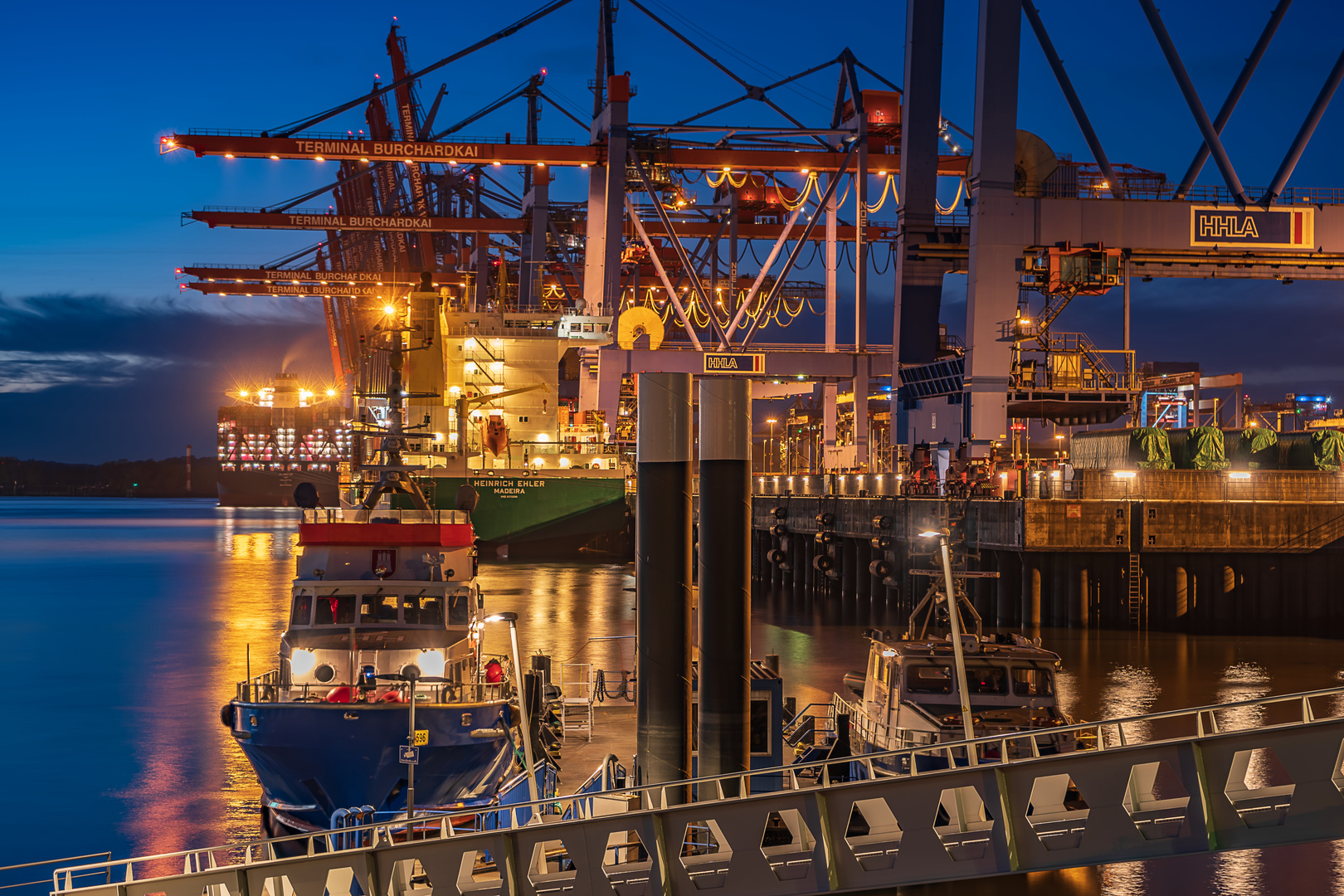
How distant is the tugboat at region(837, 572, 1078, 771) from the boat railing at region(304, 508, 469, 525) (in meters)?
8.35

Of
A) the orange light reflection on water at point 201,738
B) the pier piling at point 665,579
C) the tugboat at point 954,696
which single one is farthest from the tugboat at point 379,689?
the tugboat at point 954,696

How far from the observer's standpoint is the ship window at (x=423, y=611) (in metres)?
19.8

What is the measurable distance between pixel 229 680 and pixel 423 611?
2366 centimetres

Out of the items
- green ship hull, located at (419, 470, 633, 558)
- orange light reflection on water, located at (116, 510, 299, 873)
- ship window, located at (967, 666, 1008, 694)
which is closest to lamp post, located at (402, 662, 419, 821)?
orange light reflection on water, located at (116, 510, 299, 873)

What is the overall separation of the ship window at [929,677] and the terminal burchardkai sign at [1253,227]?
34922mm

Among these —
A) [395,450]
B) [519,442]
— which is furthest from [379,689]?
[519,442]

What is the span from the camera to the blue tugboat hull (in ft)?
56.7

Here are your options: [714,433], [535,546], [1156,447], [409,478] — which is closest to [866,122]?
[1156,447]

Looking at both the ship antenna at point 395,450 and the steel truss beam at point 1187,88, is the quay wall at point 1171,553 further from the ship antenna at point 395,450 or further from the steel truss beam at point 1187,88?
the ship antenna at point 395,450

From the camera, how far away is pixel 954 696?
18.3 m

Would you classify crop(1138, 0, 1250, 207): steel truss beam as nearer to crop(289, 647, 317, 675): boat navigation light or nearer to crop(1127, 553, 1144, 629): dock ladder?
crop(1127, 553, 1144, 629): dock ladder

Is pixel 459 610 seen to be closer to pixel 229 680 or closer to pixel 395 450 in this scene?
pixel 395 450

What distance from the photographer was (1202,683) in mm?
33906

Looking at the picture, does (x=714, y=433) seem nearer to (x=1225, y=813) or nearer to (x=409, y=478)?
(x=1225, y=813)
